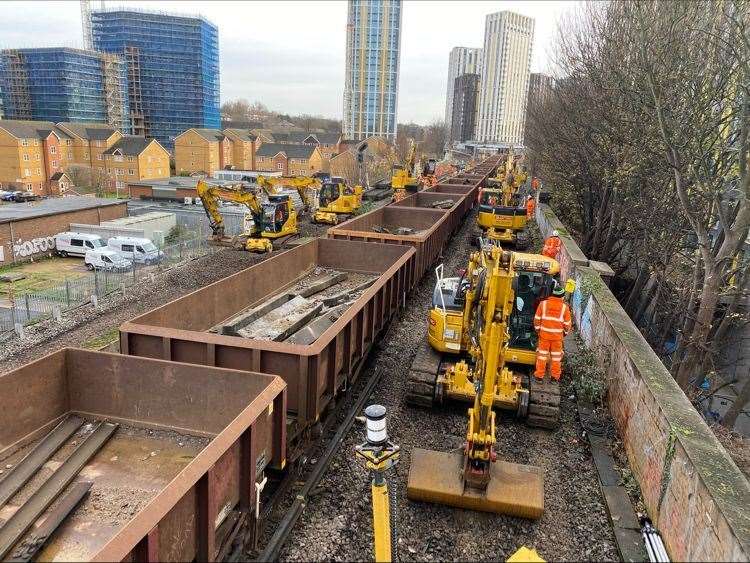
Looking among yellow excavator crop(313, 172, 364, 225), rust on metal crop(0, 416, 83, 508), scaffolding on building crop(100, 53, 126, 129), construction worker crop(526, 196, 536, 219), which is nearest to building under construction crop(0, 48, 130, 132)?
scaffolding on building crop(100, 53, 126, 129)

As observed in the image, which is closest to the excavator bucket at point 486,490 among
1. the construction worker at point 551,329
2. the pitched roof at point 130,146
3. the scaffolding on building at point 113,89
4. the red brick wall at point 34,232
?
the construction worker at point 551,329

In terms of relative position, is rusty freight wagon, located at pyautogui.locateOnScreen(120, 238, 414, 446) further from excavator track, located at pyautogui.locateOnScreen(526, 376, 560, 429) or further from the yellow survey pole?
excavator track, located at pyautogui.locateOnScreen(526, 376, 560, 429)

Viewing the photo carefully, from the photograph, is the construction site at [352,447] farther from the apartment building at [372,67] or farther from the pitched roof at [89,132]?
the apartment building at [372,67]

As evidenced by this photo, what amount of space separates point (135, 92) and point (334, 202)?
230ft

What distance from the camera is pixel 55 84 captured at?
72250mm

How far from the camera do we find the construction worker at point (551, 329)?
7398 mm

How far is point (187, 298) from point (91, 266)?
18872 mm

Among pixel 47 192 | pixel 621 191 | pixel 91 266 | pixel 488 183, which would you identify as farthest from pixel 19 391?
pixel 47 192

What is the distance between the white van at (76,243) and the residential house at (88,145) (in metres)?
35.0

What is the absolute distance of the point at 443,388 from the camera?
7750 millimetres

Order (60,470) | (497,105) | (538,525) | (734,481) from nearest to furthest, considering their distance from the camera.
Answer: (734,481)
(60,470)
(538,525)
(497,105)

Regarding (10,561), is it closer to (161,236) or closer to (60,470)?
(60,470)

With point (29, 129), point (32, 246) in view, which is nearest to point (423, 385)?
point (32, 246)

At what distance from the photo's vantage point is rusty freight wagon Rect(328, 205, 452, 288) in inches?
503
